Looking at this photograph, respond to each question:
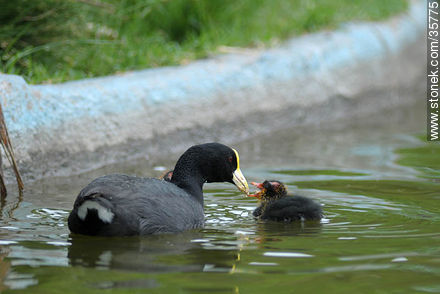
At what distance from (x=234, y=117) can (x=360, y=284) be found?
207 inches

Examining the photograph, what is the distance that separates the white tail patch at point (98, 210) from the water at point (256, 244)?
15 centimetres

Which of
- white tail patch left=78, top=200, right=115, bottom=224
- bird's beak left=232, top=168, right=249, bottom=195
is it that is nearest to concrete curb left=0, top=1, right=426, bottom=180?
bird's beak left=232, top=168, right=249, bottom=195

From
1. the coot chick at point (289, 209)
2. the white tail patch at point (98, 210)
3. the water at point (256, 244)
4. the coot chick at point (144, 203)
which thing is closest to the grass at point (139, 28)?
the water at point (256, 244)

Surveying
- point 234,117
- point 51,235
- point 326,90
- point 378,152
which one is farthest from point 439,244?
point 326,90

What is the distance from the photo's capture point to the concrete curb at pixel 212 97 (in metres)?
6.89

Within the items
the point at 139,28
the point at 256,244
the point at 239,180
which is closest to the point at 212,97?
the point at 139,28

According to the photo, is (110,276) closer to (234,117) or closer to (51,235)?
(51,235)

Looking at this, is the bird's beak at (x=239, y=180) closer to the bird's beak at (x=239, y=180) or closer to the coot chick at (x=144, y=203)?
the bird's beak at (x=239, y=180)

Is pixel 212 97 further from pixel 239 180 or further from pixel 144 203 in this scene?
pixel 144 203

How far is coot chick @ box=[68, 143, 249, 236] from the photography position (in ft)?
15.4

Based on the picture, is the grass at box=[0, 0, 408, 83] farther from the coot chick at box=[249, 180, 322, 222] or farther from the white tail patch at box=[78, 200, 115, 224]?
the white tail patch at box=[78, 200, 115, 224]

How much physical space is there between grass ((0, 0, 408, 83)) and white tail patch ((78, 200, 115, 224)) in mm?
3013

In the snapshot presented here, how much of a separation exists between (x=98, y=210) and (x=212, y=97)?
423 cm

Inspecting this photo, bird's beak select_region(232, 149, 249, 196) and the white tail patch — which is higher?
bird's beak select_region(232, 149, 249, 196)
